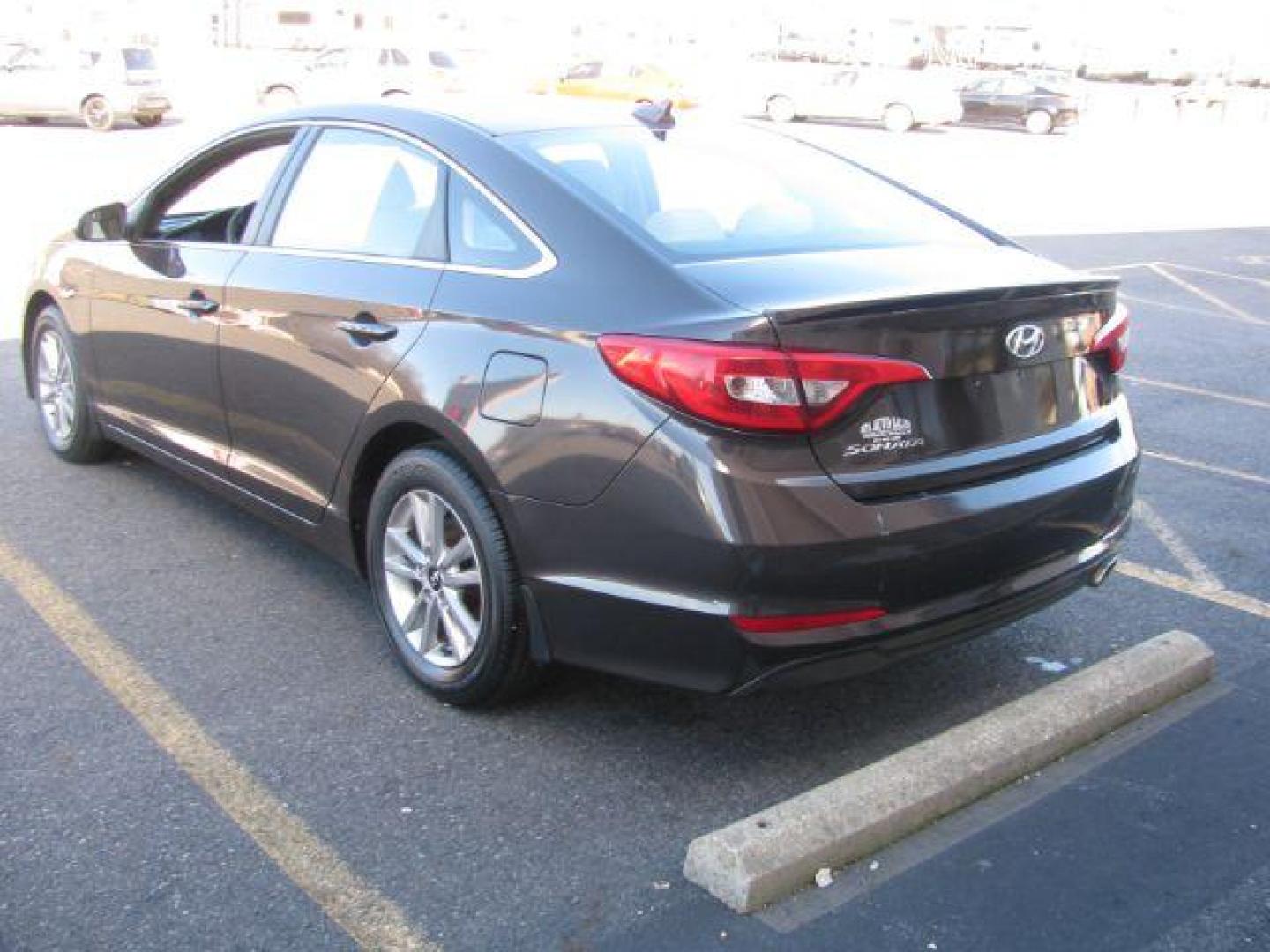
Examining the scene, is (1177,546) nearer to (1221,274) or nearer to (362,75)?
(1221,274)

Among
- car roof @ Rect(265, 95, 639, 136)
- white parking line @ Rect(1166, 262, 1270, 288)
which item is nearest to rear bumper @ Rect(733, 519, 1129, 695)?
car roof @ Rect(265, 95, 639, 136)

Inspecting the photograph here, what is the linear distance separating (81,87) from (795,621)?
85.3 ft

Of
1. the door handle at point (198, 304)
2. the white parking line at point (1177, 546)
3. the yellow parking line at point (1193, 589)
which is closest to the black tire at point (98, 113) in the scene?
the door handle at point (198, 304)

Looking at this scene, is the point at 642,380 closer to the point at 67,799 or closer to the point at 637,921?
the point at 637,921

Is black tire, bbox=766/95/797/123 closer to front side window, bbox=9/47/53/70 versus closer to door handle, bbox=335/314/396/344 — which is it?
front side window, bbox=9/47/53/70

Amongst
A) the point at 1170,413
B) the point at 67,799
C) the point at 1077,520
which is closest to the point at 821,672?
the point at 1077,520

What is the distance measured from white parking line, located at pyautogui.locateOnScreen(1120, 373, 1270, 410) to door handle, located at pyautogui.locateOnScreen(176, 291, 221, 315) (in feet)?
18.0

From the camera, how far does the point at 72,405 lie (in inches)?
225

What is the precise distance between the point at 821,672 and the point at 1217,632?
6.26 feet

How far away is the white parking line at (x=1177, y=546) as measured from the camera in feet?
16.3

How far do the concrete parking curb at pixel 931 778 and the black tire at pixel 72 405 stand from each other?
3.66 meters

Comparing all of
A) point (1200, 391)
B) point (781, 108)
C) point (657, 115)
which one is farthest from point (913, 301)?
point (781, 108)

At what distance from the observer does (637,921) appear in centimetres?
292

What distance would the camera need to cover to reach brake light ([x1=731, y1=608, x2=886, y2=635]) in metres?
3.12
